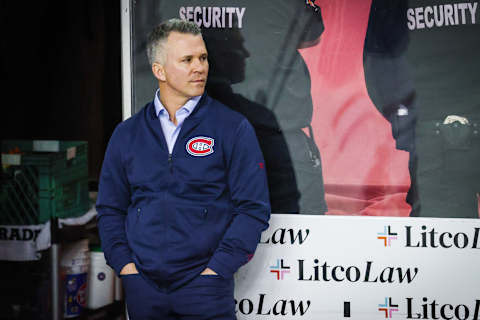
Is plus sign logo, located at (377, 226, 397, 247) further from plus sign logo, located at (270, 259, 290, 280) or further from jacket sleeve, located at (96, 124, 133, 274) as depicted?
jacket sleeve, located at (96, 124, 133, 274)

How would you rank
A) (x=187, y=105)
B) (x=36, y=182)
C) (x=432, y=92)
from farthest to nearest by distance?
(x=36, y=182)
(x=432, y=92)
(x=187, y=105)

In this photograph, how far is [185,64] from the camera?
5.73 feet

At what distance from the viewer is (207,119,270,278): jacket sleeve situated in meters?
1.61

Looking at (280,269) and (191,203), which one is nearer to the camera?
(191,203)

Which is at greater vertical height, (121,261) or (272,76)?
(272,76)

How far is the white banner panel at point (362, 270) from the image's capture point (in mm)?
1998

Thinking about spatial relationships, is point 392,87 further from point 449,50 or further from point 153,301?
point 153,301

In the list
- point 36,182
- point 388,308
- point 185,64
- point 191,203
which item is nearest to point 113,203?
point 191,203

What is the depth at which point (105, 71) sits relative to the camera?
2.77 metres

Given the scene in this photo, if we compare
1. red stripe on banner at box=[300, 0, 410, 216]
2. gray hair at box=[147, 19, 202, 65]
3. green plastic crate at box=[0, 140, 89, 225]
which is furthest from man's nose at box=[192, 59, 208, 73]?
green plastic crate at box=[0, 140, 89, 225]

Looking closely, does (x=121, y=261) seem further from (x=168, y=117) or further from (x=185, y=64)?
(x=185, y=64)

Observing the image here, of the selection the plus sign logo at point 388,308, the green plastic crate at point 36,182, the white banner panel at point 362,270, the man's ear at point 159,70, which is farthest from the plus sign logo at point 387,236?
the green plastic crate at point 36,182

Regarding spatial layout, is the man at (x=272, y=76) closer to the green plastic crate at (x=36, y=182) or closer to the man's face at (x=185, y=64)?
the man's face at (x=185, y=64)

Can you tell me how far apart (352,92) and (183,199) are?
0.97 metres
